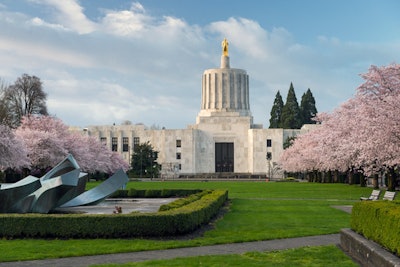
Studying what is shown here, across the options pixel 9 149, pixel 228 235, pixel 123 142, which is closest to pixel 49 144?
pixel 9 149

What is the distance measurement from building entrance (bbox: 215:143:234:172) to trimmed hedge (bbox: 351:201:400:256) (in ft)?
335

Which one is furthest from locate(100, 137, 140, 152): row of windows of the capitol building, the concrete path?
the concrete path

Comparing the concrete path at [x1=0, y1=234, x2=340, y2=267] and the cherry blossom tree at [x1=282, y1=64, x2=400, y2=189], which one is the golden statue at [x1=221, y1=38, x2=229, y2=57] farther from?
the concrete path at [x1=0, y1=234, x2=340, y2=267]

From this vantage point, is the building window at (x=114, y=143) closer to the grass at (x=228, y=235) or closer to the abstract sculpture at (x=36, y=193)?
the grass at (x=228, y=235)

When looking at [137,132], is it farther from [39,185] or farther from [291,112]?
[39,185]

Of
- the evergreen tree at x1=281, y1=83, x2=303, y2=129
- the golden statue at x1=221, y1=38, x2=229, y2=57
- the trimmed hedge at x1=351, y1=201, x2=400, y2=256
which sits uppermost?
the golden statue at x1=221, y1=38, x2=229, y2=57

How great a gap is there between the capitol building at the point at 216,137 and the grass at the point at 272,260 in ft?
322

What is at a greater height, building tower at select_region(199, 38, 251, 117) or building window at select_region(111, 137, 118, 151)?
building tower at select_region(199, 38, 251, 117)

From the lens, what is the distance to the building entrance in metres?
116

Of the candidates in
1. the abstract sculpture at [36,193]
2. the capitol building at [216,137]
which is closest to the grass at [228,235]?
the abstract sculpture at [36,193]

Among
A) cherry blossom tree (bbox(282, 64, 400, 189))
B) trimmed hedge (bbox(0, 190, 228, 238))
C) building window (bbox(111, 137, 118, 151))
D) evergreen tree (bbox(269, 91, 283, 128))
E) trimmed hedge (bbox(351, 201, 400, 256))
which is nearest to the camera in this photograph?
trimmed hedge (bbox(351, 201, 400, 256))

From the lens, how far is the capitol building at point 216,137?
112 meters

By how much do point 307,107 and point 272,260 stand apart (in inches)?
4400

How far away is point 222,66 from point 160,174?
27979mm
